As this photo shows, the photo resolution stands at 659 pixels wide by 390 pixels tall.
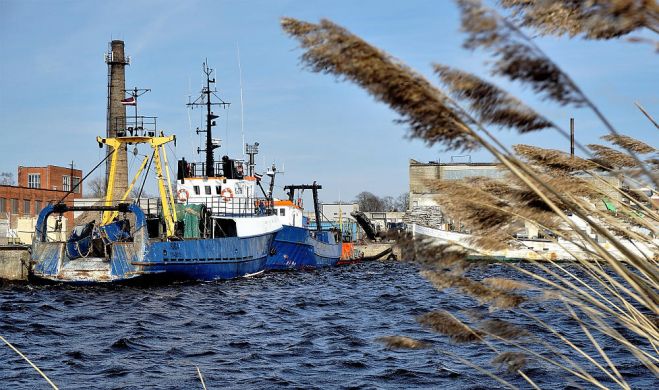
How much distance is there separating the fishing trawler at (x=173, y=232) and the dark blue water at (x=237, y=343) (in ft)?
7.69

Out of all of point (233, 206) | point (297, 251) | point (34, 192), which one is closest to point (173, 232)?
point (233, 206)

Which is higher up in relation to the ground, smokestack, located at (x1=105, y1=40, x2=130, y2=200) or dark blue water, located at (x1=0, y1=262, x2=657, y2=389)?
smokestack, located at (x1=105, y1=40, x2=130, y2=200)

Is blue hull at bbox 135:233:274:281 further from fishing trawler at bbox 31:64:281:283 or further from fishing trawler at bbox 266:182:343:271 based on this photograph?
fishing trawler at bbox 266:182:343:271

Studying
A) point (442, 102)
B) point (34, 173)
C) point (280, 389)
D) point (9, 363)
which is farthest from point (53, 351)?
point (34, 173)

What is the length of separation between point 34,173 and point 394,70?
6588 cm

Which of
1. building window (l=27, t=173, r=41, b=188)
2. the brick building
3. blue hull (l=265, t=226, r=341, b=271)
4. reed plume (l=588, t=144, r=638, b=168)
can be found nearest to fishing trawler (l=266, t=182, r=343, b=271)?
blue hull (l=265, t=226, r=341, b=271)

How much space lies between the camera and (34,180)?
62719 millimetres

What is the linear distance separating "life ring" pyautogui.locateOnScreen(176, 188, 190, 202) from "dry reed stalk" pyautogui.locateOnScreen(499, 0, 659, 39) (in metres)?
29.1

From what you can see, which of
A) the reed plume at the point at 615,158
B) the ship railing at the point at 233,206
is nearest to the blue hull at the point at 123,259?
the ship railing at the point at 233,206

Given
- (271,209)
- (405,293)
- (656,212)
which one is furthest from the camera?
(271,209)

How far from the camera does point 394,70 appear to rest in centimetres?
174

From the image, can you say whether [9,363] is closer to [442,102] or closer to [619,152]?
[619,152]

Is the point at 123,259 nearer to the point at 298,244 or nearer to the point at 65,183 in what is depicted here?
the point at 298,244

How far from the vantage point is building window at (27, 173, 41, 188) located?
62.6 m
